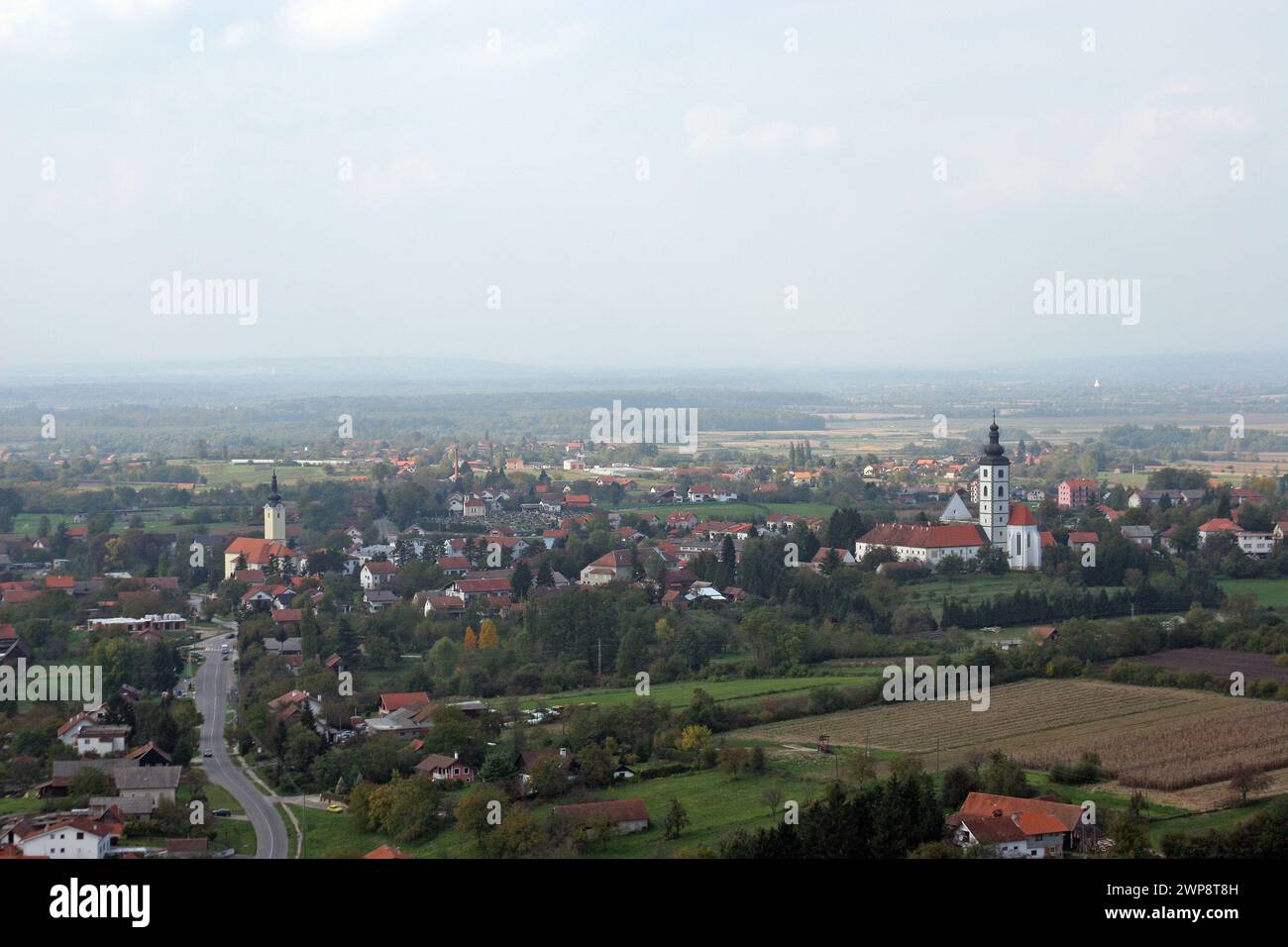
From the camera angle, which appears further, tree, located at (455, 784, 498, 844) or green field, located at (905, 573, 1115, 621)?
green field, located at (905, 573, 1115, 621)

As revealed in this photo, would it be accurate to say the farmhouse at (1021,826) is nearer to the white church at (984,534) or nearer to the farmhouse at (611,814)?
the farmhouse at (611,814)

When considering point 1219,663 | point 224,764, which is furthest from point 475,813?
point 1219,663

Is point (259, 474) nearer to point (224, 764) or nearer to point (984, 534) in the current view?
point (984, 534)

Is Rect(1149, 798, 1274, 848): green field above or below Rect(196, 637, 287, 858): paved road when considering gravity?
above

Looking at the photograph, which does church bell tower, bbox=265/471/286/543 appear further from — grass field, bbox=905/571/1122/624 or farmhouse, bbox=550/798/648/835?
farmhouse, bbox=550/798/648/835

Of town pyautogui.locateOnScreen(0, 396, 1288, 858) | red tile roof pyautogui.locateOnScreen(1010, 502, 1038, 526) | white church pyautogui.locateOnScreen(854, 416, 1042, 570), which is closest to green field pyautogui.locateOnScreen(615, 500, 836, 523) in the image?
town pyautogui.locateOnScreen(0, 396, 1288, 858)
